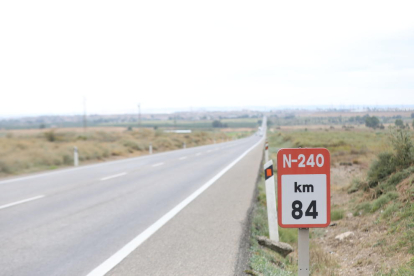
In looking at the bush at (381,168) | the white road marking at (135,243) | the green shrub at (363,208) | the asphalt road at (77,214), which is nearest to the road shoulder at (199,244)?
the white road marking at (135,243)

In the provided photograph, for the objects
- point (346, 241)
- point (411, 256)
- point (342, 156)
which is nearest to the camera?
point (411, 256)

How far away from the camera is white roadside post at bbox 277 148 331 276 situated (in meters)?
3.49

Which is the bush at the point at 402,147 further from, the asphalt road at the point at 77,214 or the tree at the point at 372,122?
the tree at the point at 372,122

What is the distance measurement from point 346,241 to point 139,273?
3673 mm

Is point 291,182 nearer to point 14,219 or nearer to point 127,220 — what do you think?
point 127,220

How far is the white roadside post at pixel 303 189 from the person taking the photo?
11.5 ft

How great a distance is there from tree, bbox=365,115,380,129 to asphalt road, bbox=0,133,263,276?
4.17m

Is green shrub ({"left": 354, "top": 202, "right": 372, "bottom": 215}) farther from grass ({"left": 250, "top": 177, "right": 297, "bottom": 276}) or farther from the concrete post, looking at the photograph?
the concrete post

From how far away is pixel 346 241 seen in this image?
6.82 m

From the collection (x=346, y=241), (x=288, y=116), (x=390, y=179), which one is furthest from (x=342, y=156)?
(x=288, y=116)

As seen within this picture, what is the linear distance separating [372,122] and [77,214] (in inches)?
351

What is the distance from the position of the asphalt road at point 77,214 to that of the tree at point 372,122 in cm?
417

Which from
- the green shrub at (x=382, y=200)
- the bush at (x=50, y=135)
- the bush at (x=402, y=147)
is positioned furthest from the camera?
the bush at (x=50, y=135)

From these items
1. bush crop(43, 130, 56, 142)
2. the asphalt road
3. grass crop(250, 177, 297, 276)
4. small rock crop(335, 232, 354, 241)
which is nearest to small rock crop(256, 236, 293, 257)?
grass crop(250, 177, 297, 276)
